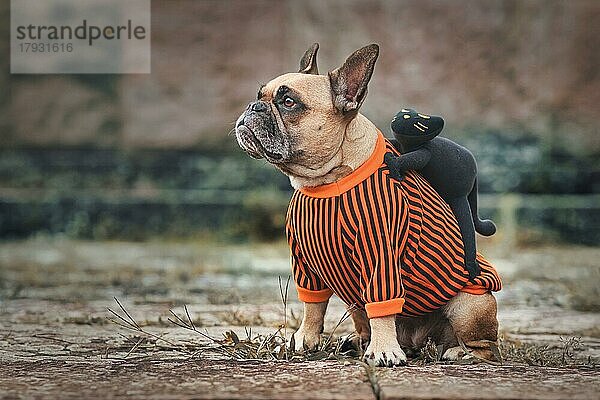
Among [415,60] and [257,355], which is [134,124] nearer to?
[415,60]

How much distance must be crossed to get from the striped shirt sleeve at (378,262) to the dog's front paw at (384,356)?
0.09 m

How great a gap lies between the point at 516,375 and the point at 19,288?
313 cm

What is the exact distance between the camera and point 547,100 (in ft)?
24.1

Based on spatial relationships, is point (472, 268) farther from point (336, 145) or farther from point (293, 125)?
point (293, 125)

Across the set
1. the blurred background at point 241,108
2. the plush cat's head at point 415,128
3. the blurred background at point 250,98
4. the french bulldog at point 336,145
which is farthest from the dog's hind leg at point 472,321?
the blurred background at point 250,98

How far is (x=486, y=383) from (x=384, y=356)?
0.35 m

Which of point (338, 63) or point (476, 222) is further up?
point (338, 63)

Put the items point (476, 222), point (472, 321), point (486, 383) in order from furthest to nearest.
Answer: point (476, 222) < point (472, 321) < point (486, 383)

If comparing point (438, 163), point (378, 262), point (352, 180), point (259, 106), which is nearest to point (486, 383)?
point (378, 262)

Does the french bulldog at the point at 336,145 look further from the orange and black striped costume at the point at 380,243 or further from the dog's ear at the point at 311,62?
the dog's ear at the point at 311,62

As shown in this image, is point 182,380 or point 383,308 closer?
point 182,380

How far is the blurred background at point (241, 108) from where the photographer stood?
24.0 feet

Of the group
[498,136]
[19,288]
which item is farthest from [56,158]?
[498,136]

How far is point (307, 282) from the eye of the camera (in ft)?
10.00
